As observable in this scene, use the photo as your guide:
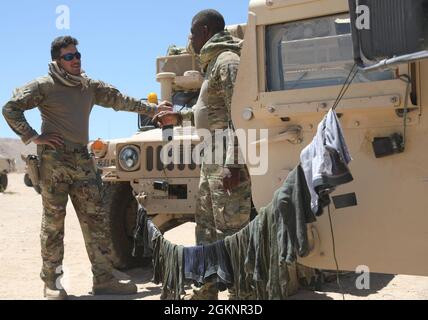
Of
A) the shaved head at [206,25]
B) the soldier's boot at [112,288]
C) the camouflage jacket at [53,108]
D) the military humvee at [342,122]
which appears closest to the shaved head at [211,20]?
the shaved head at [206,25]

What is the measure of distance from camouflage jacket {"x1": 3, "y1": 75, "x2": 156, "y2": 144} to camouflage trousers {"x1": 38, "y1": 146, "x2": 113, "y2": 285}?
169 millimetres

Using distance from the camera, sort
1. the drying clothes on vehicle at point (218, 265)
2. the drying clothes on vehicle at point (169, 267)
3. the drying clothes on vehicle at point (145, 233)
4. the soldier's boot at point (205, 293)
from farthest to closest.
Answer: the drying clothes on vehicle at point (145, 233), the soldier's boot at point (205, 293), the drying clothes on vehicle at point (169, 267), the drying clothes on vehicle at point (218, 265)

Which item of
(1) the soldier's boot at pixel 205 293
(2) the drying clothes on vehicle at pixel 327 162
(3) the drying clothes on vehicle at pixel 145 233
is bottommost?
(1) the soldier's boot at pixel 205 293

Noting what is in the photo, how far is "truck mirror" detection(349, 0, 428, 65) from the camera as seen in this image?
2307 mm

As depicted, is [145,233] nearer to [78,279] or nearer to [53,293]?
[53,293]

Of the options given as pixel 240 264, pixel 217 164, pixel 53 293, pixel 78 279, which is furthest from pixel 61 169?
pixel 240 264

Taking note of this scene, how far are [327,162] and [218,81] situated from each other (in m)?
1.35

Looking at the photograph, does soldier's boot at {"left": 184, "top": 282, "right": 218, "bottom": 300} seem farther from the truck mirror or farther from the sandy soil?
the truck mirror

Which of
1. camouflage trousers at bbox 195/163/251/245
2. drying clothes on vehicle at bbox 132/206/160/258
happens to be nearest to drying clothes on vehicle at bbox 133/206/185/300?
drying clothes on vehicle at bbox 132/206/160/258

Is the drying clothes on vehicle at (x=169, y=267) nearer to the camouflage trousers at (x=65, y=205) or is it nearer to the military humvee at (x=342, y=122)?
the military humvee at (x=342, y=122)

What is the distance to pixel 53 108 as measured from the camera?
4949mm

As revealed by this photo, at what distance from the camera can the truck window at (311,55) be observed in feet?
9.87
